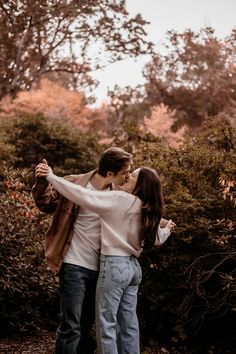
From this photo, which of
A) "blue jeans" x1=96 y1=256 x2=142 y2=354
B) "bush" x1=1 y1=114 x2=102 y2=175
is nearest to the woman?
"blue jeans" x1=96 y1=256 x2=142 y2=354

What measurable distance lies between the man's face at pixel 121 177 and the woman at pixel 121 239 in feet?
0.13

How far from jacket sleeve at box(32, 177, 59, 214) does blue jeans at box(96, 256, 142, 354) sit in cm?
56

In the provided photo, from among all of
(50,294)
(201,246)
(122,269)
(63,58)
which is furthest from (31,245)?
(63,58)

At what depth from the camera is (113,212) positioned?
320 cm

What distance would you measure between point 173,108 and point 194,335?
3353 cm

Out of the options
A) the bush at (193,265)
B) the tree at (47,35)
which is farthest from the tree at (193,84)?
the bush at (193,265)

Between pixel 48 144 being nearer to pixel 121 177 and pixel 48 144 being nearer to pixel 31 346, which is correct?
pixel 31 346

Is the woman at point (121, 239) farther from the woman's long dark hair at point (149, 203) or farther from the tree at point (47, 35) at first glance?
the tree at point (47, 35)

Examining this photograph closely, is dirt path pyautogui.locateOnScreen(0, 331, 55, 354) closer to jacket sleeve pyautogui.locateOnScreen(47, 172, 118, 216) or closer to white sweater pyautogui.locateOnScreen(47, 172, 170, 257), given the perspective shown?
white sweater pyautogui.locateOnScreen(47, 172, 170, 257)

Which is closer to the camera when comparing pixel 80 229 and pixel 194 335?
pixel 80 229

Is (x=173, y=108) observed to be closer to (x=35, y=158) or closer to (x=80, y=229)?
(x=35, y=158)

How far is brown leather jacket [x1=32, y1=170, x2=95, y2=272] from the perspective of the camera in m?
3.30

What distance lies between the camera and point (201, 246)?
4746 millimetres

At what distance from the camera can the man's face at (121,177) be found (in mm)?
3344
